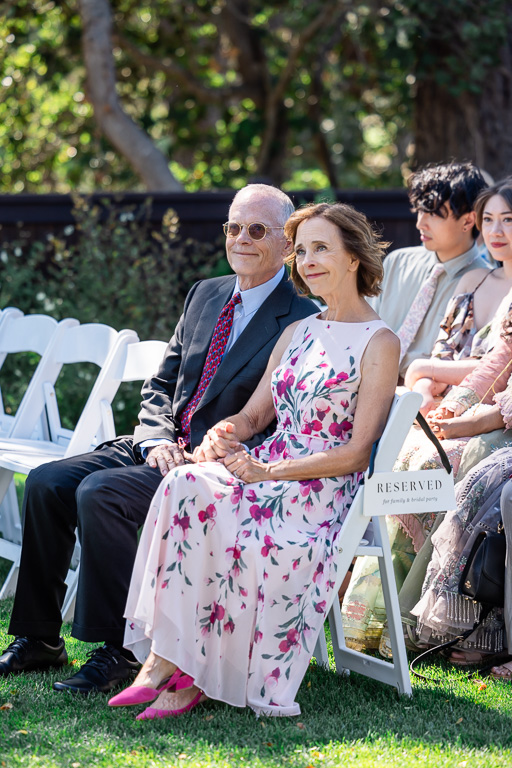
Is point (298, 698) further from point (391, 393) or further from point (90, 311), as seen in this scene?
point (90, 311)

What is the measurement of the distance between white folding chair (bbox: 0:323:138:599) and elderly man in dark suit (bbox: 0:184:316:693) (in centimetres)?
33

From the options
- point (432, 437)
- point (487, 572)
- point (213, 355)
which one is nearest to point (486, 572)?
point (487, 572)

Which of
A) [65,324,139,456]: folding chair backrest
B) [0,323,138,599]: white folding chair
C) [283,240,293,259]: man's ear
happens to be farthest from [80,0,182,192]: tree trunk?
[283,240,293,259]: man's ear

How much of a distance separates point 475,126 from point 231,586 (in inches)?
251

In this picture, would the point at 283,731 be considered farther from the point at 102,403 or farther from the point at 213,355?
the point at 102,403

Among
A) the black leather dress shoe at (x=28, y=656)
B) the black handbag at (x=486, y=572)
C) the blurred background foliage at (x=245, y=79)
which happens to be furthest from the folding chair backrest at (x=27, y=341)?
the blurred background foliage at (x=245, y=79)

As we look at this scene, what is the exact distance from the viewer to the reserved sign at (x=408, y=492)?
121 inches

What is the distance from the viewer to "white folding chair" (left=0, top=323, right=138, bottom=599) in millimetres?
4172

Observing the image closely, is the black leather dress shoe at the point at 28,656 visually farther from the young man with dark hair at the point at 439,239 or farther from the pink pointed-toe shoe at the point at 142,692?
the young man with dark hair at the point at 439,239

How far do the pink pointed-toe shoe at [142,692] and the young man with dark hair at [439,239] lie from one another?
7.15ft

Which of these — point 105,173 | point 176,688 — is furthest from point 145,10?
point 176,688

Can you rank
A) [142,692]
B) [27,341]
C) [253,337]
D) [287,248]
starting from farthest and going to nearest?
[27,341] → [287,248] → [253,337] → [142,692]

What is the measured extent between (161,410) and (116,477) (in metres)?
0.53

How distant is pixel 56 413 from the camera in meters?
4.73
